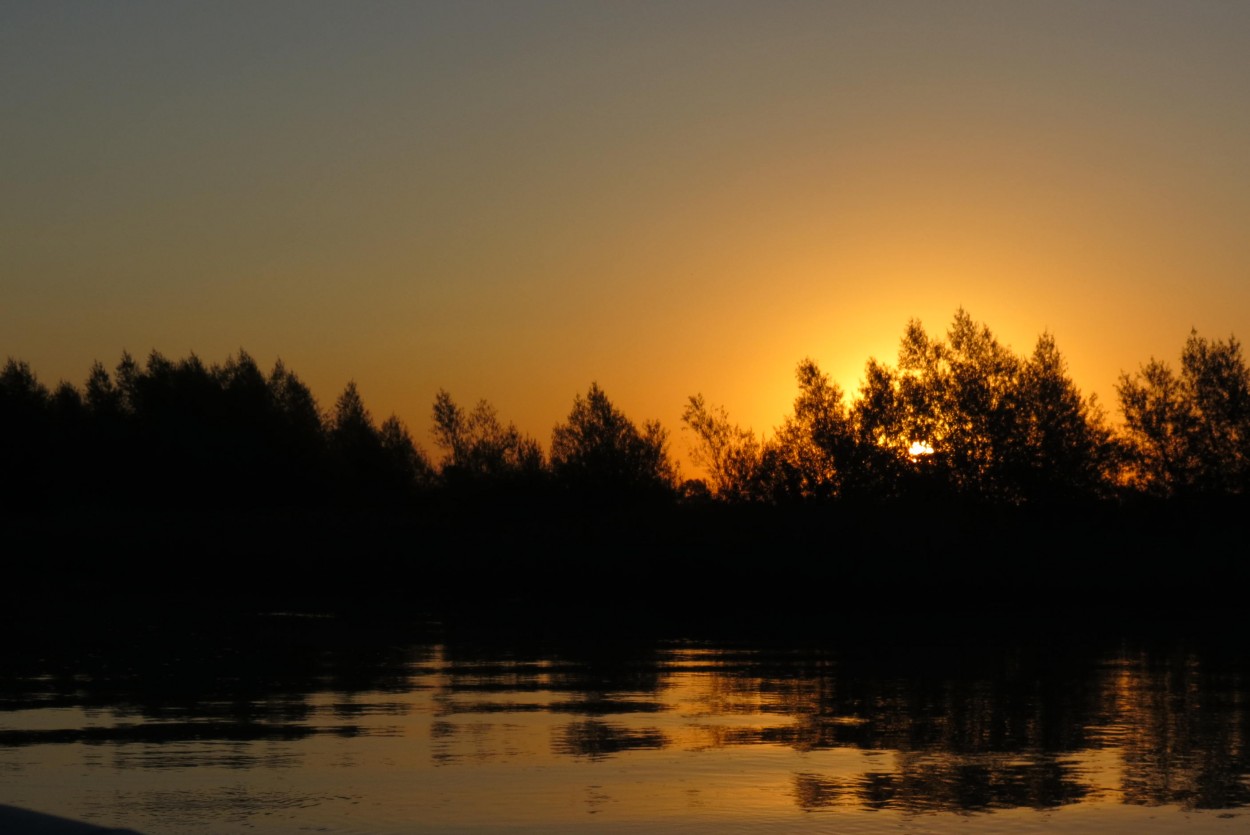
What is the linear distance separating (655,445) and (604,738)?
3080 inches

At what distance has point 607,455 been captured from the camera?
91500 mm

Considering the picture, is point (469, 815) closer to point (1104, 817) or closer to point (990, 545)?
point (1104, 817)

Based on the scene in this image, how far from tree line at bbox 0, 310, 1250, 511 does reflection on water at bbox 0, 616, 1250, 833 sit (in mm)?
43259

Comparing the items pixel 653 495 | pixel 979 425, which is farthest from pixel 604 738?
pixel 653 495

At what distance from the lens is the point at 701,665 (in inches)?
1009

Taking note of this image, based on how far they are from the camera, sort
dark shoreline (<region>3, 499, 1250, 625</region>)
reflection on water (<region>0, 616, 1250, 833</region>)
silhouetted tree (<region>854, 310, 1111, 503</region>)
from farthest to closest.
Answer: silhouetted tree (<region>854, 310, 1111, 503</region>) < dark shoreline (<region>3, 499, 1250, 625</region>) < reflection on water (<region>0, 616, 1250, 833</region>)

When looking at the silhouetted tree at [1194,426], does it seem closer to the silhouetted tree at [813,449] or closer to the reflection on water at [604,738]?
the silhouetted tree at [813,449]

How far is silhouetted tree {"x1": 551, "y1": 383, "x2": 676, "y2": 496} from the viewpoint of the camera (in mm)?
88188

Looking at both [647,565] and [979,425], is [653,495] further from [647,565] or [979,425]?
[647,565]

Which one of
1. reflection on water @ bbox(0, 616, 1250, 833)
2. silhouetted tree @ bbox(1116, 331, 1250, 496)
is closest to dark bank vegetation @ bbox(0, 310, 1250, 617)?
silhouetted tree @ bbox(1116, 331, 1250, 496)

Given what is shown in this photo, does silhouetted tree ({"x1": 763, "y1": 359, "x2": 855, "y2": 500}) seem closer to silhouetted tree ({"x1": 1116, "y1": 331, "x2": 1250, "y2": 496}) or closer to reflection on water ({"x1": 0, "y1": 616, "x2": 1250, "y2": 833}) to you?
silhouetted tree ({"x1": 1116, "y1": 331, "x2": 1250, "y2": 496})

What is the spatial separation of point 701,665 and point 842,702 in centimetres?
632

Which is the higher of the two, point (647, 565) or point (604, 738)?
point (647, 565)

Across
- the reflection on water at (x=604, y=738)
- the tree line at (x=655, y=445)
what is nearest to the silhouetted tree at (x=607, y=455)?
the tree line at (x=655, y=445)
